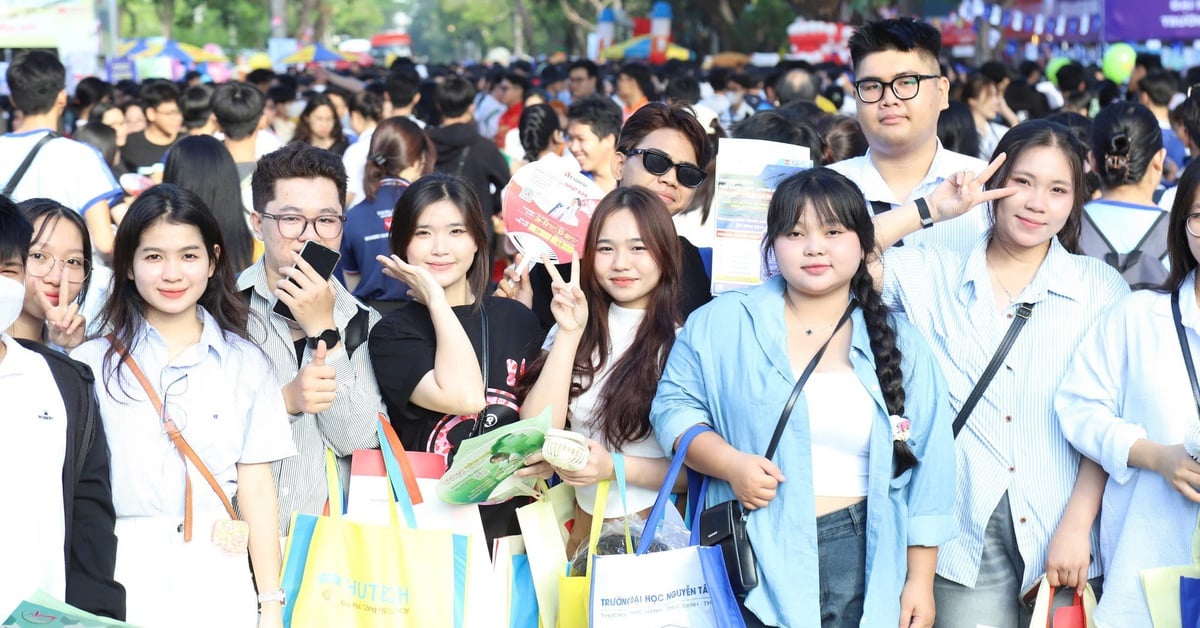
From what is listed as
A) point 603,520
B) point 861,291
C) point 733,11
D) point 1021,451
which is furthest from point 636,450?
point 733,11

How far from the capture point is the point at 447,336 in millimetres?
3492

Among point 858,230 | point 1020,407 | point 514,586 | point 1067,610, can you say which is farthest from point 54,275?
point 1067,610

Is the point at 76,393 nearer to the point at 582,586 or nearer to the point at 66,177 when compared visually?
the point at 582,586

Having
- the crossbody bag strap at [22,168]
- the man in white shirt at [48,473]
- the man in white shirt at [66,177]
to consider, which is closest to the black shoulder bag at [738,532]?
the man in white shirt at [48,473]

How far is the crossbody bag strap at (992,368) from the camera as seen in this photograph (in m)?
3.42

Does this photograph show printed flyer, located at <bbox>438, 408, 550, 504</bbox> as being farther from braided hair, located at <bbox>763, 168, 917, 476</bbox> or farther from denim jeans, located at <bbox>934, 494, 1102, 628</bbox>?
denim jeans, located at <bbox>934, 494, 1102, 628</bbox>

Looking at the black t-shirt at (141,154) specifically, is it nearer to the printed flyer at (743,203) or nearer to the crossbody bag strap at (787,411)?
the printed flyer at (743,203)

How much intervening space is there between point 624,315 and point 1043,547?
129 centimetres

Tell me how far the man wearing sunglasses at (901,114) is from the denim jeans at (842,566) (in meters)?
1.07

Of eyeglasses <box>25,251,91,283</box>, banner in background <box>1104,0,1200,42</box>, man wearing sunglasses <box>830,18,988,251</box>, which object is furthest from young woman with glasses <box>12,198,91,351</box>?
banner in background <box>1104,0,1200,42</box>

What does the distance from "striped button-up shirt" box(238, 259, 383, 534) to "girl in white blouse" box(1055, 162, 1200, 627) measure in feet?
6.12

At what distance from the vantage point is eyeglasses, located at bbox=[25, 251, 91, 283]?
12.4 feet

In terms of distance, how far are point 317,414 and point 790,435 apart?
132 cm

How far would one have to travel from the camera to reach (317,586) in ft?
10.9
